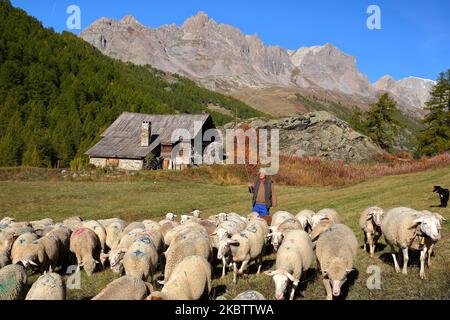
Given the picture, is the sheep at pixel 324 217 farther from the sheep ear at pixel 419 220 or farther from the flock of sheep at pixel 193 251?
the sheep ear at pixel 419 220

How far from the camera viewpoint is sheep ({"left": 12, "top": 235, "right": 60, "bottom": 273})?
35.2ft

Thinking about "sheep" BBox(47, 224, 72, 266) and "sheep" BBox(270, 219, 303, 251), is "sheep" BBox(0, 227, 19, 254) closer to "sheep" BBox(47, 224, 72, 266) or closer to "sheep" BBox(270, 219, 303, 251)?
"sheep" BBox(47, 224, 72, 266)

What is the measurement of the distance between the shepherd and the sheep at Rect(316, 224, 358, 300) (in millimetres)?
3610

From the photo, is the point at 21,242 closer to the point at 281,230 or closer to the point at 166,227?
the point at 166,227

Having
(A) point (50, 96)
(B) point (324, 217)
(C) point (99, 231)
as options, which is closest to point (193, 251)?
(C) point (99, 231)

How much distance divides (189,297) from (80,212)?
55.0 ft

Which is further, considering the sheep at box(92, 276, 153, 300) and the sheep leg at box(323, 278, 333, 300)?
the sheep leg at box(323, 278, 333, 300)

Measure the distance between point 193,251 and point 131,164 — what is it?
3630cm

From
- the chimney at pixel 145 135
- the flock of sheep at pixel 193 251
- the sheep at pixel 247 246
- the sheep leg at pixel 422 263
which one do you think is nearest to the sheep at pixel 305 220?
the flock of sheep at pixel 193 251

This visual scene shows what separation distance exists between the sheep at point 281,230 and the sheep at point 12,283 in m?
6.19

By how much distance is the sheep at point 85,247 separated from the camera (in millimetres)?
11151

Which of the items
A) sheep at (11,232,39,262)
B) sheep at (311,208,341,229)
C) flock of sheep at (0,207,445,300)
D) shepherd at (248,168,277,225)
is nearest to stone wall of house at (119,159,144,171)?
Answer: flock of sheep at (0,207,445,300)
